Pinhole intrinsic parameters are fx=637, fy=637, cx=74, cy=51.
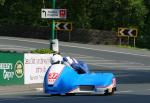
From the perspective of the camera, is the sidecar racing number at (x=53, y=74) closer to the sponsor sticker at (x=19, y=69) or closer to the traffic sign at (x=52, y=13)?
the sponsor sticker at (x=19, y=69)

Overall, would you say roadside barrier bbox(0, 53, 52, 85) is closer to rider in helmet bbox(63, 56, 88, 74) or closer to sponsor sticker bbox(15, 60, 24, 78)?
sponsor sticker bbox(15, 60, 24, 78)

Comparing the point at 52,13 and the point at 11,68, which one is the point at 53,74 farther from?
the point at 52,13

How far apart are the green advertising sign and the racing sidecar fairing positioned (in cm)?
771

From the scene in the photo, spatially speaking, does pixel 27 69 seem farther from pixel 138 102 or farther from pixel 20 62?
pixel 138 102

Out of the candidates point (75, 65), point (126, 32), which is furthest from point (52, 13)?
point (126, 32)

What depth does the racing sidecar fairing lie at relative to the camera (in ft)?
65.8

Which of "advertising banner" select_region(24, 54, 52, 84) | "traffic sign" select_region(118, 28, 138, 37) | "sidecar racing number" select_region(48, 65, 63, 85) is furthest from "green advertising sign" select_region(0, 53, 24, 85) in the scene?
"traffic sign" select_region(118, 28, 138, 37)

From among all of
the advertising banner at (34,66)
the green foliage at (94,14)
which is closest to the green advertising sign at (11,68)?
the advertising banner at (34,66)

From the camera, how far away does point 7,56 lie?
2791 cm

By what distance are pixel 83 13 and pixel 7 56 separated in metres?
37.1

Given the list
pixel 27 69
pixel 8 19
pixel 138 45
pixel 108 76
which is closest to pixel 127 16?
pixel 138 45

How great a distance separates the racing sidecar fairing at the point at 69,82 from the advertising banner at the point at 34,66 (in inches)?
344

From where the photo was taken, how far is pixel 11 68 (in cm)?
2819

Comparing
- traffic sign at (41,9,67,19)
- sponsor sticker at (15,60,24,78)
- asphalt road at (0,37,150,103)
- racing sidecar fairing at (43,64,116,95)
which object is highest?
traffic sign at (41,9,67,19)
